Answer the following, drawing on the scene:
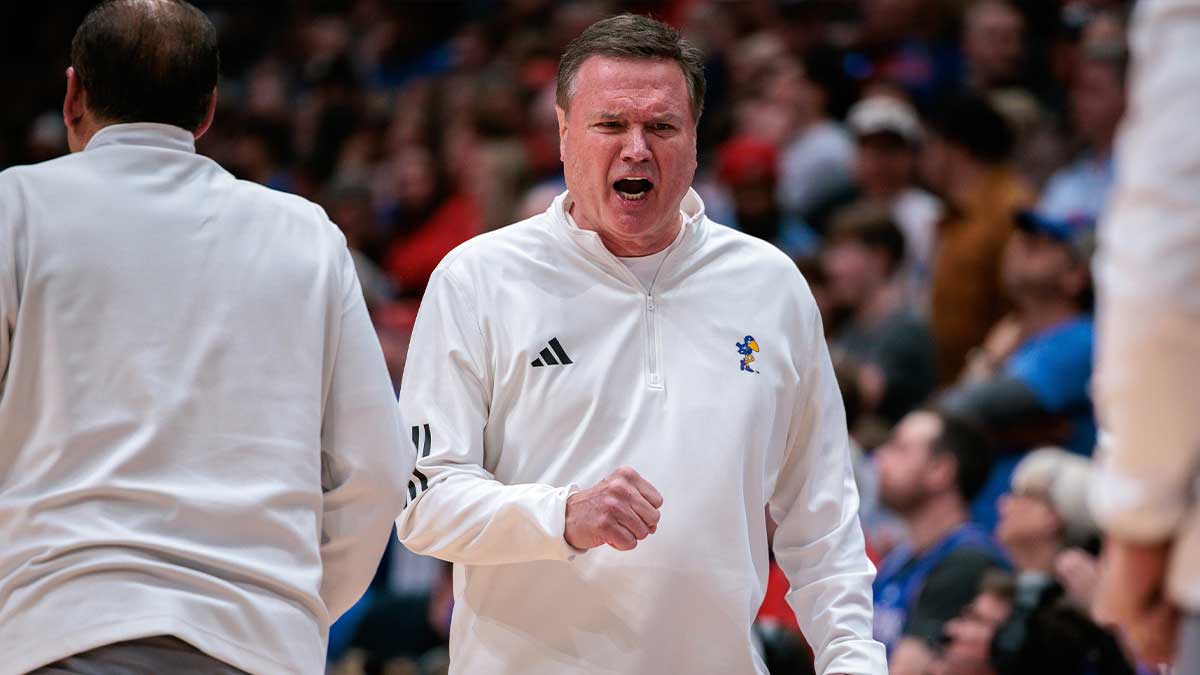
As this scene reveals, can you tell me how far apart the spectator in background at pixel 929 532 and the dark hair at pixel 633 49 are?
7.79ft

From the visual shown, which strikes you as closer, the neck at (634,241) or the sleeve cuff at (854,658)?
the sleeve cuff at (854,658)

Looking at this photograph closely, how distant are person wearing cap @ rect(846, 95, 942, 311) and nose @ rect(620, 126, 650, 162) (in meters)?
4.87

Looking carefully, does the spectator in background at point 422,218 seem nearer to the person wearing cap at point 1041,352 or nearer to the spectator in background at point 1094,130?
the spectator in background at point 1094,130

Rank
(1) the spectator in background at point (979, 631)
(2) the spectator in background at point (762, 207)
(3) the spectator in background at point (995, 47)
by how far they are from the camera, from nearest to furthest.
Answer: (1) the spectator in background at point (979, 631), (2) the spectator in background at point (762, 207), (3) the spectator in background at point (995, 47)

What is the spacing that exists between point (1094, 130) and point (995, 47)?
4.12 ft

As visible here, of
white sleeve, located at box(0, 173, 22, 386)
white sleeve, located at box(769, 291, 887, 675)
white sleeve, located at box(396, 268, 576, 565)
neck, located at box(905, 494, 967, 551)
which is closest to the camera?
white sleeve, located at box(0, 173, 22, 386)

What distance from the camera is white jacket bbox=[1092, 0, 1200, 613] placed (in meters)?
2.32

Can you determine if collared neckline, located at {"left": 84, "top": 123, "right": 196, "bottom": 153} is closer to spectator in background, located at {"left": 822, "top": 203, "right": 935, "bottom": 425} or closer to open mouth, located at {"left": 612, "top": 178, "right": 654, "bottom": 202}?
open mouth, located at {"left": 612, "top": 178, "right": 654, "bottom": 202}

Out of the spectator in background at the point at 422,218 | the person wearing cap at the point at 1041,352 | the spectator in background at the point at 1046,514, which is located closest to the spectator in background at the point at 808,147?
the person wearing cap at the point at 1041,352

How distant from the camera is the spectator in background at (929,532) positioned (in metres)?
5.86

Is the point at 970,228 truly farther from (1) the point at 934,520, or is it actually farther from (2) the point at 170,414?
(2) the point at 170,414

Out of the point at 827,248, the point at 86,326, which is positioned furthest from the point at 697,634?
the point at 827,248

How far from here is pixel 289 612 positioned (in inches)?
126

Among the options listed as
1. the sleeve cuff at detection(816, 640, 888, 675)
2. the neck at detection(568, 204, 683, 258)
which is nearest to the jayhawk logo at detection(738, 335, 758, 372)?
the neck at detection(568, 204, 683, 258)
